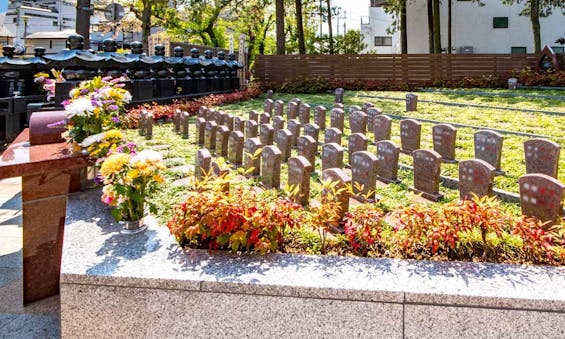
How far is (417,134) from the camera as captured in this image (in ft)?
26.7

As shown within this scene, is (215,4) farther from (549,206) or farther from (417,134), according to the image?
(549,206)

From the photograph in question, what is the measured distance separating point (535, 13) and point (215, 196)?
89.9 feet

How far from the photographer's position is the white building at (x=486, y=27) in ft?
110

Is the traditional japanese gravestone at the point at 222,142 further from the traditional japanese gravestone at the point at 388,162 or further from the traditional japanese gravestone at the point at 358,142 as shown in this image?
the traditional japanese gravestone at the point at 388,162

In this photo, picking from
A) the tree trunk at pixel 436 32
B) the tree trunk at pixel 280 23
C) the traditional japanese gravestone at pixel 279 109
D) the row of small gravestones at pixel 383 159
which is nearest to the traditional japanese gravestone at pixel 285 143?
the row of small gravestones at pixel 383 159

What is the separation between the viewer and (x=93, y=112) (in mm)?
5074

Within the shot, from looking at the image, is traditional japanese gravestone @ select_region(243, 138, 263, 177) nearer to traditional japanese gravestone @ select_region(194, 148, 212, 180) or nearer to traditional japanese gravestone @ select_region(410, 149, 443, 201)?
traditional japanese gravestone @ select_region(194, 148, 212, 180)

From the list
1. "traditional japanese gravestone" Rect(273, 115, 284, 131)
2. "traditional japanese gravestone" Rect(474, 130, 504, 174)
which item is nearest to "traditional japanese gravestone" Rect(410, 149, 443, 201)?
"traditional japanese gravestone" Rect(474, 130, 504, 174)

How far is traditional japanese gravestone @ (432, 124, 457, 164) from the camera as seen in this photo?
753cm

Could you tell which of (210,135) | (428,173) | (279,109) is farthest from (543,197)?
(279,109)

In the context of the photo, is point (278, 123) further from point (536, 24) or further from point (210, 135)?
point (536, 24)

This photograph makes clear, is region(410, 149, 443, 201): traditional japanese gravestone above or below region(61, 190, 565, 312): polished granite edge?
above

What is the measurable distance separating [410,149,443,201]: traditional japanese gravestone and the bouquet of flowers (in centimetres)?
333

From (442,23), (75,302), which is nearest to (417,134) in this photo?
(75,302)
